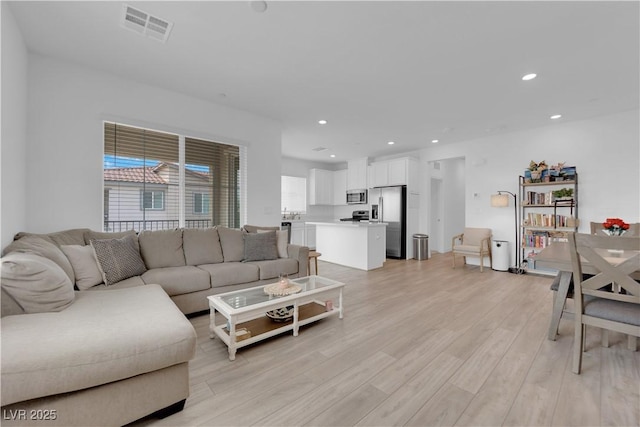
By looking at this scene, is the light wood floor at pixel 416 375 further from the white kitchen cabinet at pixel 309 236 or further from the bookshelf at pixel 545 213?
the white kitchen cabinet at pixel 309 236

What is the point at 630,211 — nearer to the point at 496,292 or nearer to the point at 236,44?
the point at 496,292

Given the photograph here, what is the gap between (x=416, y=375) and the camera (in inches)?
72.2

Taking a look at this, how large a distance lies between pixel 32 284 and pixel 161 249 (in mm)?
1471

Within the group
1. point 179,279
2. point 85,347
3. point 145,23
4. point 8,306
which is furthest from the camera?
point 179,279

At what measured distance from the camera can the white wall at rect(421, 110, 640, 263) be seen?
4.10 meters

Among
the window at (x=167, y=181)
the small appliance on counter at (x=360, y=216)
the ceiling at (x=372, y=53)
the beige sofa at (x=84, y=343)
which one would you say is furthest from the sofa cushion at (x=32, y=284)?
the small appliance on counter at (x=360, y=216)

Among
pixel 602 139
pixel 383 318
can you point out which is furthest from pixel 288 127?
pixel 602 139

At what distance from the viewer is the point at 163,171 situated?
142 inches

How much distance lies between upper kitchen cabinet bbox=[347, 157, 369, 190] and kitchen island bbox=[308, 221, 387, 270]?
2033 mm

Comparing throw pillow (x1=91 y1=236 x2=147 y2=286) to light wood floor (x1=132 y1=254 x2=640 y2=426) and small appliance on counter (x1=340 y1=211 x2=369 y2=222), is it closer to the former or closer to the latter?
light wood floor (x1=132 y1=254 x2=640 y2=426)

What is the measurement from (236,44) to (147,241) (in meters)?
2.31

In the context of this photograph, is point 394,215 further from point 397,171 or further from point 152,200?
point 152,200

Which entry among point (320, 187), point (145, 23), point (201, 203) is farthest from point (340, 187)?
point (145, 23)

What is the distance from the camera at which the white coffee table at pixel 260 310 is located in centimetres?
207
